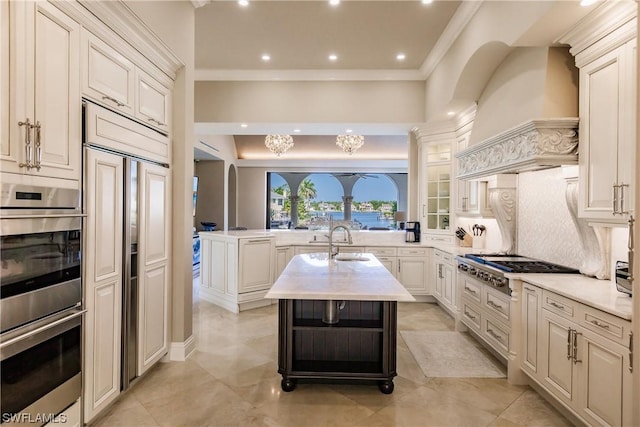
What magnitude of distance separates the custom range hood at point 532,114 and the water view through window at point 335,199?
25.1 ft

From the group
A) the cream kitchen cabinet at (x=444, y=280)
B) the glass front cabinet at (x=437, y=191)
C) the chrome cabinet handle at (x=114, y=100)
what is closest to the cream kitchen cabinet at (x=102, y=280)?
the chrome cabinet handle at (x=114, y=100)

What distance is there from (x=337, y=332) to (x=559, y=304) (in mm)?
1594

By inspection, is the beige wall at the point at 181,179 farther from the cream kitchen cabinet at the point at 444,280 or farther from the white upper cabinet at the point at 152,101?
the cream kitchen cabinet at the point at 444,280

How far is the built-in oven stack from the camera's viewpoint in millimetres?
1565

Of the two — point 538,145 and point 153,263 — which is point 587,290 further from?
point 153,263

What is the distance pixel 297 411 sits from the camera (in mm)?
2398

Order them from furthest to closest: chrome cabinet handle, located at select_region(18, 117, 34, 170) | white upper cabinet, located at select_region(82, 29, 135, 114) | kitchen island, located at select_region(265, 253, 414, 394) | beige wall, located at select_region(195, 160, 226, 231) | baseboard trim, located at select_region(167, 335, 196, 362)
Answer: beige wall, located at select_region(195, 160, 226, 231) → baseboard trim, located at select_region(167, 335, 196, 362) → kitchen island, located at select_region(265, 253, 414, 394) → white upper cabinet, located at select_region(82, 29, 135, 114) → chrome cabinet handle, located at select_region(18, 117, 34, 170)

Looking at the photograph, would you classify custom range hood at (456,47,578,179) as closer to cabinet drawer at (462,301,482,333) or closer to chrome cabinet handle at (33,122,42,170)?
cabinet drawer at (462,301,482,333)

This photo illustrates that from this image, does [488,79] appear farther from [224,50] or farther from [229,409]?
[229,409]

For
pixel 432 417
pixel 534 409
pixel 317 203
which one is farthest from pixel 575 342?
pixel 317 203

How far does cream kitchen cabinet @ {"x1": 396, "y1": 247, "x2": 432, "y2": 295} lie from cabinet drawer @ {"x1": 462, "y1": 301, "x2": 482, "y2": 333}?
1.47 metres

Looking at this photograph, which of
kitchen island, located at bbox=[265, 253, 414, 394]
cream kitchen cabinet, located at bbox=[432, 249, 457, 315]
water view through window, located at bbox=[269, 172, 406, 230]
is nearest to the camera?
kitchen island, located at bbox=[265, 253, 414, 394]

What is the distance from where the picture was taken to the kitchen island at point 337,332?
2.59m

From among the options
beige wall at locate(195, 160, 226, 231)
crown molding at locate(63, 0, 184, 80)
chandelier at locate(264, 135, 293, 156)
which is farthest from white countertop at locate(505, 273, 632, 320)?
beige wall at locate(195, 160, 226, 231)
